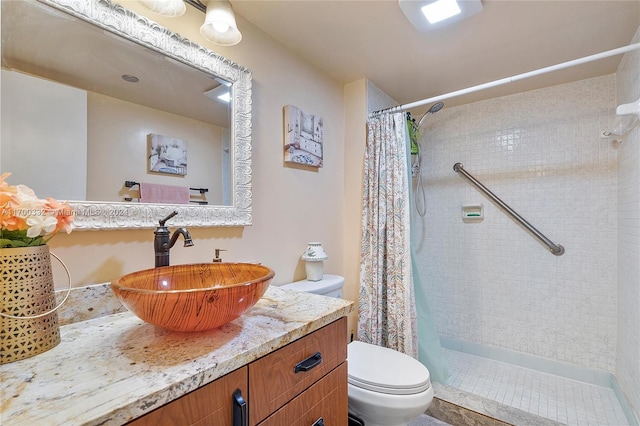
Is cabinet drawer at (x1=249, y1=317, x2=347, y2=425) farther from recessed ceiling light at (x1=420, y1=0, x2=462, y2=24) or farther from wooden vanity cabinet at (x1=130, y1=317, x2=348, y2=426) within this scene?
recessed ceiling light at (x1=420, y1=0, x2=462, y2=24)

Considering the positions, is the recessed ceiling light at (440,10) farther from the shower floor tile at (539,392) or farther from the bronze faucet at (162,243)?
the shower floor tile at (539,392)

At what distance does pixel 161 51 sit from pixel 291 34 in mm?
728

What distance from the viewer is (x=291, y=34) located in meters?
1.56

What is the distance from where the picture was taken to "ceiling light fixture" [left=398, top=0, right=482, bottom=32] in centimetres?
128

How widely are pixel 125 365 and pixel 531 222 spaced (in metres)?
2.57

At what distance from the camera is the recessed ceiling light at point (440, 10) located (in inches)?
50.9

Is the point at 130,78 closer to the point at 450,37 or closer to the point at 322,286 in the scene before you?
the point at 322,286

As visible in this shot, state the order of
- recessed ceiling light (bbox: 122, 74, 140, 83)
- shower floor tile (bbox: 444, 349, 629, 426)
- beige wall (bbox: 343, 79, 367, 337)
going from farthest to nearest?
beige wall (bbox: 343, 79, 367, 337)
shower floor tile (bbox: 444, 349, 629, 426)
recessed ceiling light (bbox: 122, 74, 140, 83)

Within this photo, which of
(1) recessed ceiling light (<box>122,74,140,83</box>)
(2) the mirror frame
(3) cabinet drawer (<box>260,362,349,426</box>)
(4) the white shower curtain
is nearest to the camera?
(3) cabinet drawer (<box>260,362,349,426</box>)

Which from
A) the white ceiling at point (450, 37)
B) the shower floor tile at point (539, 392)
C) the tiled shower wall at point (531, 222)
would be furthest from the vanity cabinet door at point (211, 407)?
the tiled shower wall at point (531, 222)

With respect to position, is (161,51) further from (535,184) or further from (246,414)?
(535,184)

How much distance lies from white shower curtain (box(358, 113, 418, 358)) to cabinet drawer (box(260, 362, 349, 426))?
972 millimetres

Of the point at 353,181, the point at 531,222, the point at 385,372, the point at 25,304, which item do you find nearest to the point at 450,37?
the point at 353,181

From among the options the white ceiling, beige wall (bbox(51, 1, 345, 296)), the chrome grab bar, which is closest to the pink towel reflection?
beige wall (bbox(51, 1, 345, 296))
